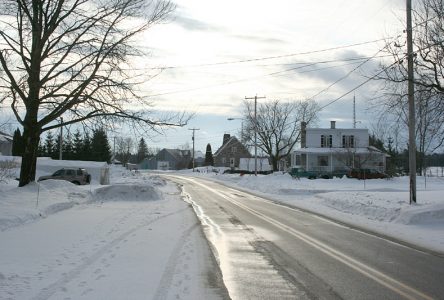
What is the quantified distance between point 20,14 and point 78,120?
5.15 metres

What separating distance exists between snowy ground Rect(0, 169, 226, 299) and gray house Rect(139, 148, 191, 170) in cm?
13032

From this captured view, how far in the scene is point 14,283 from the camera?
25.2 feet

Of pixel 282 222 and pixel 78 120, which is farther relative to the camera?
pixel 78 120

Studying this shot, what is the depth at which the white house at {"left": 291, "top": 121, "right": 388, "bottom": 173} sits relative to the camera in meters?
67.7

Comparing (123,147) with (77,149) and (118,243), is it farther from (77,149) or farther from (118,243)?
(118,243)

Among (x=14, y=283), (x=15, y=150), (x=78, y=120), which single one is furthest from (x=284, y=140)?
(x=14, y=283)

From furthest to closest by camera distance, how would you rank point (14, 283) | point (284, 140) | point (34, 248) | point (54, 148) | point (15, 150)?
point (54, 148) < point (284, 140) < point (15, 150) < point (34, 248) < point (14, 283)

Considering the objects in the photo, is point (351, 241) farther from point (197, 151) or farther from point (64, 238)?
point (197, 151)

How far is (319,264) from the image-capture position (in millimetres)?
10383

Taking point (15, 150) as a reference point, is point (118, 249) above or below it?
below

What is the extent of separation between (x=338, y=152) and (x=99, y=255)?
2345 inches

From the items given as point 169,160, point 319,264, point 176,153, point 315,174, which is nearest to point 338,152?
point 315,174

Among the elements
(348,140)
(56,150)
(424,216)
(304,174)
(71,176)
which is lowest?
(424,216)

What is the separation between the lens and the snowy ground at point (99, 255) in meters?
7.61
